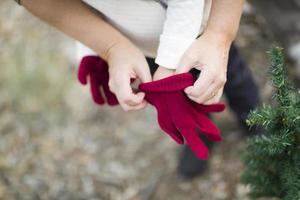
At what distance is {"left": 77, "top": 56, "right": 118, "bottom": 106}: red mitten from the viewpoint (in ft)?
3.87

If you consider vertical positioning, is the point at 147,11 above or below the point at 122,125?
above

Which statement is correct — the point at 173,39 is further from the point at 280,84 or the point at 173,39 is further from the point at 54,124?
the point at 54,124

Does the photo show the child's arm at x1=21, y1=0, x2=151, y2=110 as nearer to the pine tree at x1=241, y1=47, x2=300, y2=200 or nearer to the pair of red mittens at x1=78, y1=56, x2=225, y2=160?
the pair of red mittens at x1=78, y1=56, x2=225, y2=160

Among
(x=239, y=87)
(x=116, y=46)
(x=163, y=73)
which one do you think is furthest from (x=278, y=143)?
(x=239, y=87)

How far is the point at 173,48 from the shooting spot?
0.99 meters

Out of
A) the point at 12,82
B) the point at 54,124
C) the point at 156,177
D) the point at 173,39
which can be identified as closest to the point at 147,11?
the point at 173,39

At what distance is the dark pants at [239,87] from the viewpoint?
147 centimetres

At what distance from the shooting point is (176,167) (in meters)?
1.85

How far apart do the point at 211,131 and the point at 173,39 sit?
0.83ft

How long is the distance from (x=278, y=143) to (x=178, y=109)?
0.23 meters

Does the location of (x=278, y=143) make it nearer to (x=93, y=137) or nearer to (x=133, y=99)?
(x=133, y=99)

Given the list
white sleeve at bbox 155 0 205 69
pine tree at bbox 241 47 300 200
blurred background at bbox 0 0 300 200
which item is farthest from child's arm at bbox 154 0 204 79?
blurred background at bbox 0 0 300 200

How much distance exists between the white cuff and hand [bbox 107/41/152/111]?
0.17ft

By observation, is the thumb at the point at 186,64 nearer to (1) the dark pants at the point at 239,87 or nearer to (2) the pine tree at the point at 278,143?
(2) the pine tree at the point at 278,143
